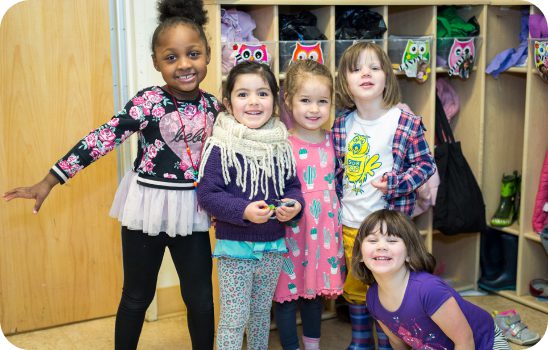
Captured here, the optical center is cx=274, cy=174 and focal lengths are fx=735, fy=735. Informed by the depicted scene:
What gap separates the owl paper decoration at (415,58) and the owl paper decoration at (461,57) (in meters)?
0.17

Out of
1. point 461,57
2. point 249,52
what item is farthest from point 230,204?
point 461,57

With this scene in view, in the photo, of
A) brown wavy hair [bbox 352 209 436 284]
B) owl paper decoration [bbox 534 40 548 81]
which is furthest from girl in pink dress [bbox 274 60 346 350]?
owl paper decoration [bbox 534 40 548 81]

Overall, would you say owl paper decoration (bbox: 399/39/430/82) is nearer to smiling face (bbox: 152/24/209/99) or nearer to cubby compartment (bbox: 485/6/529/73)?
cubby compartment (bbox: 485/6/529/73)

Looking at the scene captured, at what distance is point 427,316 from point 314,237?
18.8 inches

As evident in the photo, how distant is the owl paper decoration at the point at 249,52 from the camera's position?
8.98 feet

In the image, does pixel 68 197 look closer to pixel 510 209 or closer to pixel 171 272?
pixel 171 272

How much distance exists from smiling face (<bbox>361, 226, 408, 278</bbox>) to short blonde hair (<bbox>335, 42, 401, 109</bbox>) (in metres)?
0.53

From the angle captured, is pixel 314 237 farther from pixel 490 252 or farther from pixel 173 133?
pixel 490 252

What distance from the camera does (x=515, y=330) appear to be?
290 cm

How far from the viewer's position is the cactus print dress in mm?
2479

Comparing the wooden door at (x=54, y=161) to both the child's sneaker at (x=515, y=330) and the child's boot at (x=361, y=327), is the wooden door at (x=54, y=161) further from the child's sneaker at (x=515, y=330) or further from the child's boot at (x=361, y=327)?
the child's sneaker at (x=515, y=330)

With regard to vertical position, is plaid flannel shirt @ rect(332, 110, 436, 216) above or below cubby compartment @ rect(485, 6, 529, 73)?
below

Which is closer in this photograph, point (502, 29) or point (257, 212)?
point (257, 212)

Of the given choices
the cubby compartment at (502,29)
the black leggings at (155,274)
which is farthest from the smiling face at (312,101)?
the cubby compartment at (502,29)
